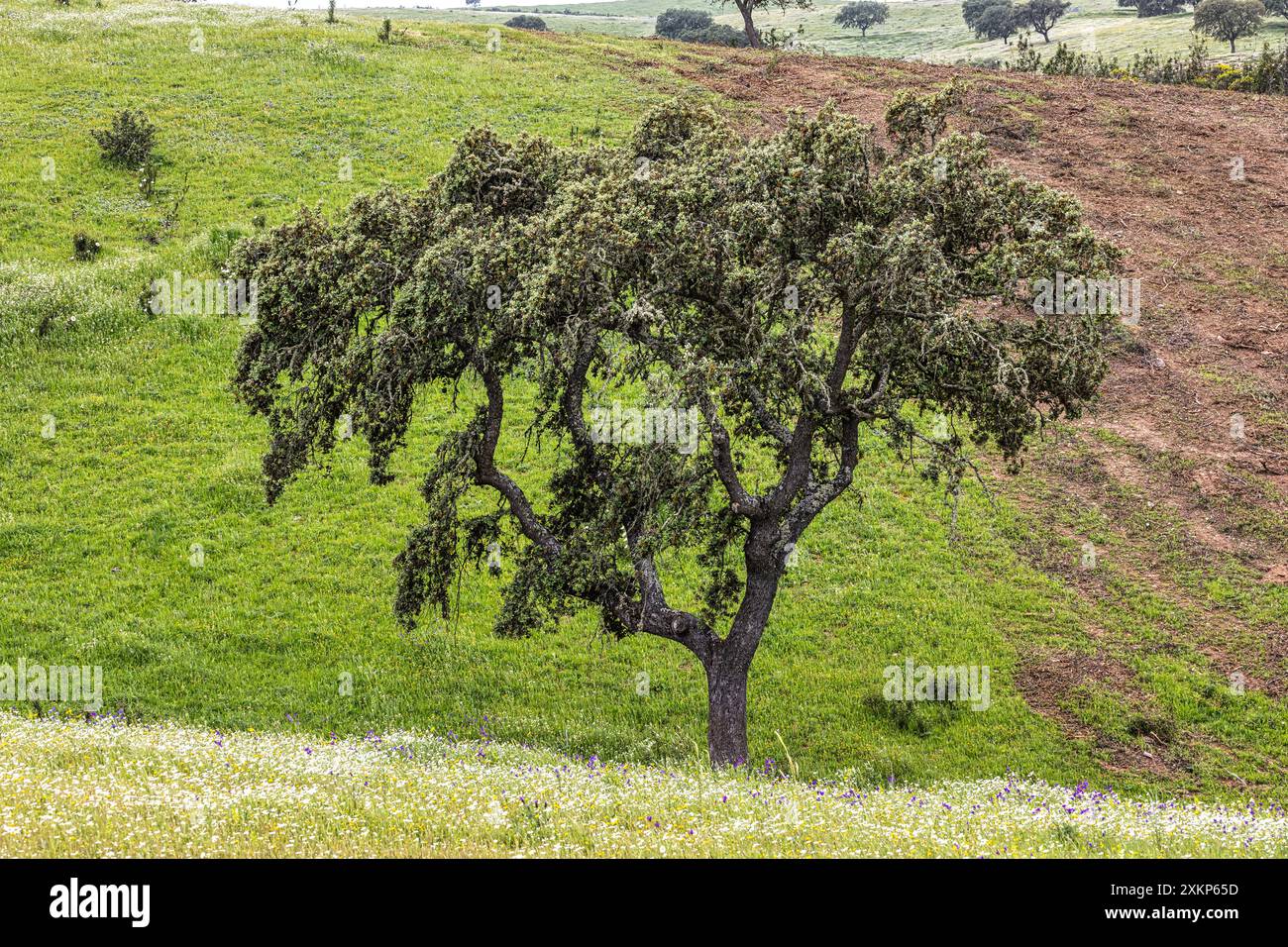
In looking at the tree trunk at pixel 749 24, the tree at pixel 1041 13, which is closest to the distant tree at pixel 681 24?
the tree at pixel 1041 13

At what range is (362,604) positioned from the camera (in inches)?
1027

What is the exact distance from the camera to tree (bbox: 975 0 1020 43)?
458 feet

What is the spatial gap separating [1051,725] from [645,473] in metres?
12.2

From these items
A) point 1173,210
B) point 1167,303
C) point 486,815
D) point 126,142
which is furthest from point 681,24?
point 486,815

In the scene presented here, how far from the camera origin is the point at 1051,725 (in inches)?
865

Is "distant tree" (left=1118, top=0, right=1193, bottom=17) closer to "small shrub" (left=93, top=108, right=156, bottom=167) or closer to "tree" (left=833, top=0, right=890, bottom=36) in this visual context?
"tree" (left=833, top=0, right=890, bottom=36)

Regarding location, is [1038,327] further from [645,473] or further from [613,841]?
[613,841]

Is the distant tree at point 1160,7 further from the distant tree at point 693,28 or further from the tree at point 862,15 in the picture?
the distant tree at point 693,28

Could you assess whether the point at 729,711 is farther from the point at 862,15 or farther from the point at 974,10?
the point at 862,15

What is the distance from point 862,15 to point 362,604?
556ft

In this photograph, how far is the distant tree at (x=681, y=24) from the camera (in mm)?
121606

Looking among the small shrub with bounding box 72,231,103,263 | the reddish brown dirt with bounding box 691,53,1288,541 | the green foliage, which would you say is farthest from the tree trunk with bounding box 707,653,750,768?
the small shrub with bounding box 72,231,103,263

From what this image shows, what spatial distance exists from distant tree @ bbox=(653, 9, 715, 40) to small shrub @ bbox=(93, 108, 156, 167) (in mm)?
81819

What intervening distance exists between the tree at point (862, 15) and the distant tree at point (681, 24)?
1880 inches
